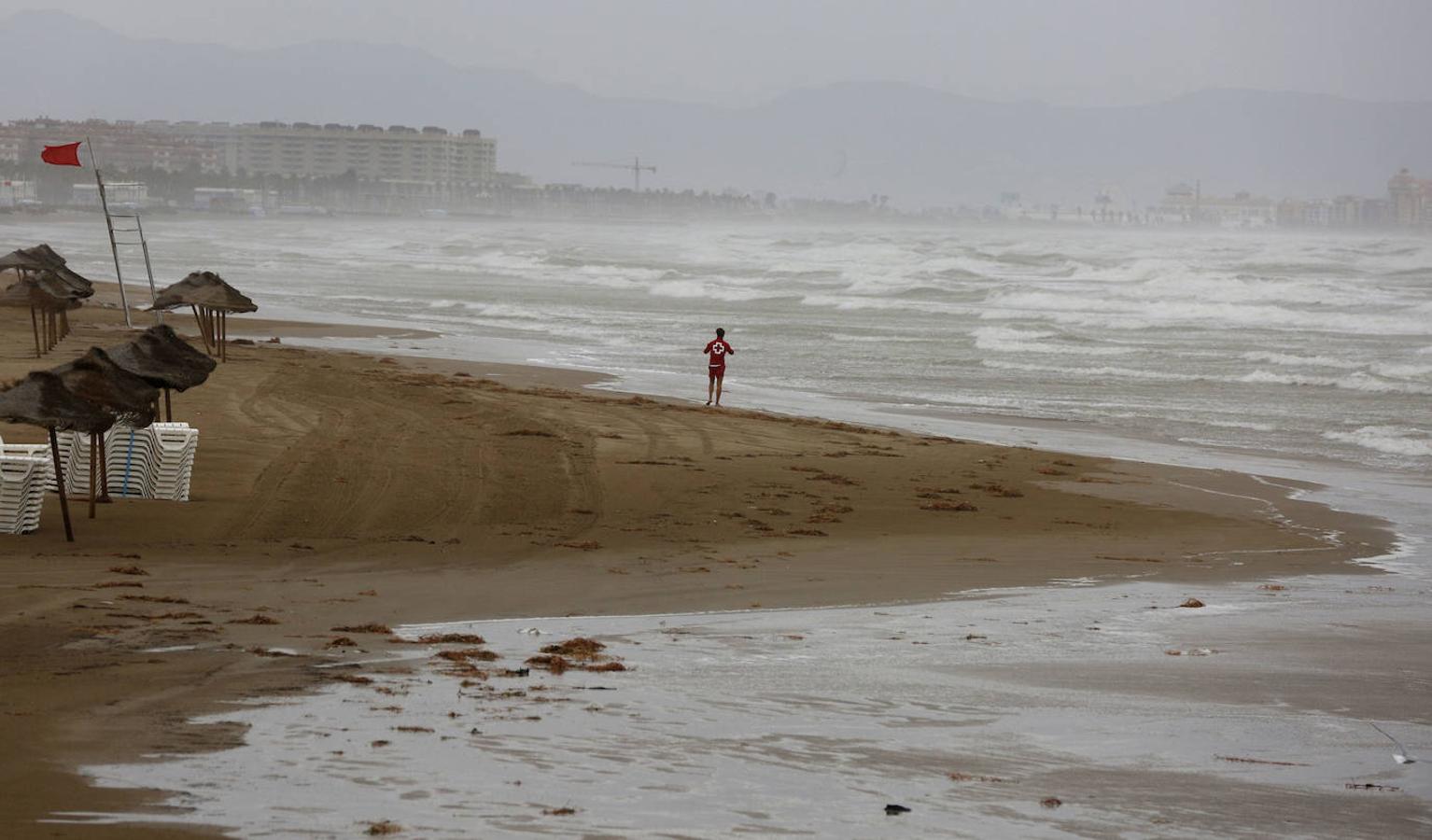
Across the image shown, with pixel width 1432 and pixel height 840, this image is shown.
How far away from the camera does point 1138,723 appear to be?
26.1ft

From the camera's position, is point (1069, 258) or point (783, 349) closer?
point (783, 349)

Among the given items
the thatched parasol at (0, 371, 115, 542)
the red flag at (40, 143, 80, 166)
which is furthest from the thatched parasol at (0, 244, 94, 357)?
the thatched parasol at (0, 371, 115, 542)

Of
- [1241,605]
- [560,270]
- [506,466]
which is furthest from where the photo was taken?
[560,270]

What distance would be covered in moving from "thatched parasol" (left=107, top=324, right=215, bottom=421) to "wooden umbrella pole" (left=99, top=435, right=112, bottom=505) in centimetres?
62

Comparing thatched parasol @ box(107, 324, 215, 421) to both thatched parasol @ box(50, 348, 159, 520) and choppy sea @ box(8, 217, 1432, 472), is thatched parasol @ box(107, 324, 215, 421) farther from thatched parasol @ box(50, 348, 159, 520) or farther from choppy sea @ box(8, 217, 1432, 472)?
choppy sea @ box(8, 217, 1432, 472)

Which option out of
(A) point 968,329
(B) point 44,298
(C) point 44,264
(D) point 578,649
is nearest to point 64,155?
(B) point 44,298

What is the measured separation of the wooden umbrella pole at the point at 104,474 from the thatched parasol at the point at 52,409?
1.18m

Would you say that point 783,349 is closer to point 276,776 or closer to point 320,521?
point 320,521

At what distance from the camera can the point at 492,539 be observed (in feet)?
42.3

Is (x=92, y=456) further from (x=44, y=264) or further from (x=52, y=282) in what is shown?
(x=44, y=264)

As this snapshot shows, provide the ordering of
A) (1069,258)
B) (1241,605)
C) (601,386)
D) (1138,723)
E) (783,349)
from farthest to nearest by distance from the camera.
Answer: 1. (1069,258)
2. (783,349)
3. (601,386)
4. (1241,605)
5. (1138,723)

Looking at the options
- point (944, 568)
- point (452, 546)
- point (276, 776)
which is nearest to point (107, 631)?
point (276, 776)

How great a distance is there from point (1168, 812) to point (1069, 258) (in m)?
88.6

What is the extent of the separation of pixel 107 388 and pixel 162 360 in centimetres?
156
